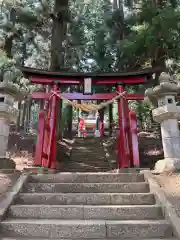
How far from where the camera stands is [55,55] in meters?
12.8

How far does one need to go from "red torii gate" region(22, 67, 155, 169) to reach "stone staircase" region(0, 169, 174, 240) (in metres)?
2.07

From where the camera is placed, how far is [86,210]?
15.8 ft

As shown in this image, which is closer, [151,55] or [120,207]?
[120,207]

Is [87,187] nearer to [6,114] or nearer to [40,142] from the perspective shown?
[40,142]

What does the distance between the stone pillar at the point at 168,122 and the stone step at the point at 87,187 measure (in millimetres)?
1291

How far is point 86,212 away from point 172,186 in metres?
2.04

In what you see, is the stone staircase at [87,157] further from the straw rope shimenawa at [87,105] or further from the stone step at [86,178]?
the stone step at [86,178]

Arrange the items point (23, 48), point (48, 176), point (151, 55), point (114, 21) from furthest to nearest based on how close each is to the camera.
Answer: point (23, 48), point (114, 21), point (151, 55), point (48, 176)

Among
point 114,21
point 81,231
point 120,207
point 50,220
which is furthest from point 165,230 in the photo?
point 114,21

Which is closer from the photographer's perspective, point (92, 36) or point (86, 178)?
point (86, 178)

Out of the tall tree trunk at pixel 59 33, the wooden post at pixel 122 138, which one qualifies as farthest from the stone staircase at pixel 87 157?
the wooden post at pixel 122 138

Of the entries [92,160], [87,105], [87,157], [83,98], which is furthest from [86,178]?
[87,157]

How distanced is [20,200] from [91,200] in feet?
4.52

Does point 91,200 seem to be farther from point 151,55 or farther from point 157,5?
point 157,5
